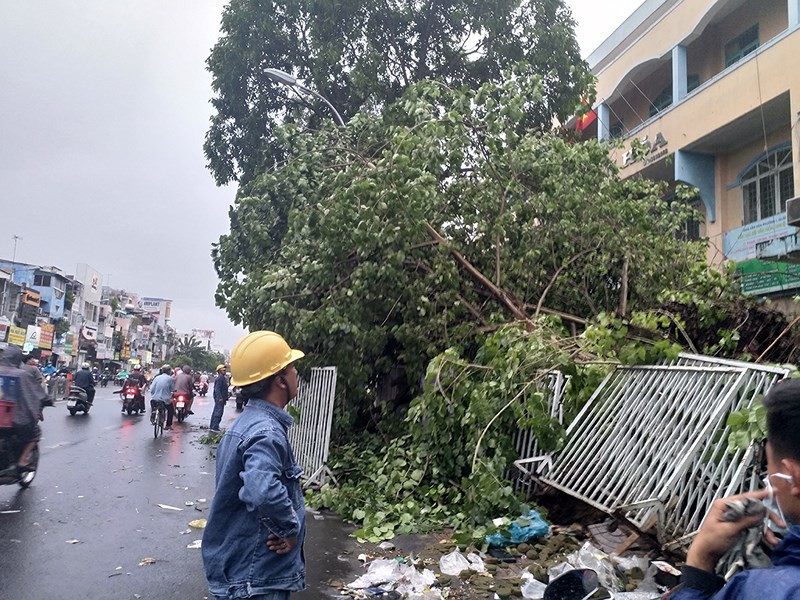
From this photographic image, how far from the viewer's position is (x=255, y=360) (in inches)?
103

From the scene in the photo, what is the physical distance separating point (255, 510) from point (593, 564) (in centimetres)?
292

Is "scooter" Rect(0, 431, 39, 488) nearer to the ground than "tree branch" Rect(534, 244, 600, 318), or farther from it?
nearer to the ground

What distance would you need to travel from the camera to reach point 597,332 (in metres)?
6.22

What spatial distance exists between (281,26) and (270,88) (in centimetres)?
143

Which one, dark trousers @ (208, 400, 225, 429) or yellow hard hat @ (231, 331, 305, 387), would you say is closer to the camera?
yellow hard hat @ (231, 331, 305, 387)

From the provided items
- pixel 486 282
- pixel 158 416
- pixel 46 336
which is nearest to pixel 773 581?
pixel 486 282

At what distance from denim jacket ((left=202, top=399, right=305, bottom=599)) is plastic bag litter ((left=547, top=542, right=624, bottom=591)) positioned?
2.42 m

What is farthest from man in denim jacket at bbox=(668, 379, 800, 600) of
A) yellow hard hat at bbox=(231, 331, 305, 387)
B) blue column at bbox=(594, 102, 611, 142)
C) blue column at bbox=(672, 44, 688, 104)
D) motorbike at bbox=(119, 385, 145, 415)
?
motorbike at bbox=(119, 385, 145, 415)

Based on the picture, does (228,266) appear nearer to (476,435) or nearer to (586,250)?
(586,250)

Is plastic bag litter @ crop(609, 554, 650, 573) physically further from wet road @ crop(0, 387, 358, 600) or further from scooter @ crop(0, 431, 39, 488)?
scooter @ crop(0, 431, 39, 488)

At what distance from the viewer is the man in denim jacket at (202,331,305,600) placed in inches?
90.7

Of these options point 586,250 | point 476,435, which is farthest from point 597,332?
point 586,250

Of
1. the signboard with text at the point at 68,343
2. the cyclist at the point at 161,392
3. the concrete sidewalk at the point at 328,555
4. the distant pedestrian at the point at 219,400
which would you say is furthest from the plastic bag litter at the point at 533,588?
the signboard with text at the point at 68,343

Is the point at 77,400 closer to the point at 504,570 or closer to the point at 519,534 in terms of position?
the point at 519,534
